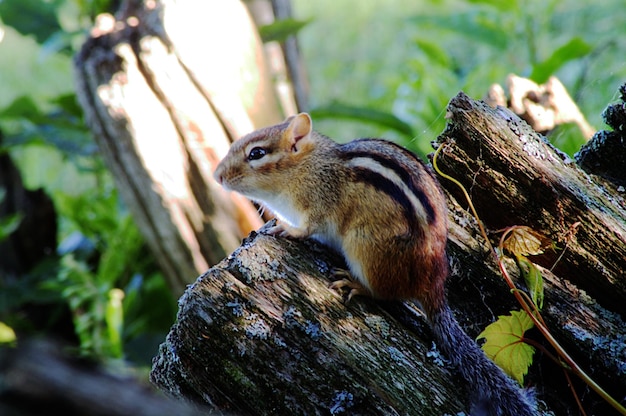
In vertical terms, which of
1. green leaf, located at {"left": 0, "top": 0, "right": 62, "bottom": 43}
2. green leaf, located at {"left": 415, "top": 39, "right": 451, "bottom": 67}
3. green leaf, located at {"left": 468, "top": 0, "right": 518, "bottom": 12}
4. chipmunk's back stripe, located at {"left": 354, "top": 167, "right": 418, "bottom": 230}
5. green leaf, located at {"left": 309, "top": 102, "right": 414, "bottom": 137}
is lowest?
green leaf, located at {"left": 0, "top": 0, "right": 62, "bottom": 43}

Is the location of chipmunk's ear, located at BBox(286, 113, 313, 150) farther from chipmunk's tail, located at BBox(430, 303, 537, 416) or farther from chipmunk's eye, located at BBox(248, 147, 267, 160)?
chipmunk's tail, located at BBox(430, 303, 537, 416)

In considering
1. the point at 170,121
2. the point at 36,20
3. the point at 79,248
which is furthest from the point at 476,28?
the point at 79,248

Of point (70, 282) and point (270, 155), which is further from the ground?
point (270, 155)

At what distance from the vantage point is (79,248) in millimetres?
4090

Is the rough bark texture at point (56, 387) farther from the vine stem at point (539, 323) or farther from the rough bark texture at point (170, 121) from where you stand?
the rough bark texture at point (170, 121)

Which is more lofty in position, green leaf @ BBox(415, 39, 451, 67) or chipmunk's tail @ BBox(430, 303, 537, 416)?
green leaf @ BBox(415, 39, 451, 67)

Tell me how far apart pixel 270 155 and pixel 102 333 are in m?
2.11

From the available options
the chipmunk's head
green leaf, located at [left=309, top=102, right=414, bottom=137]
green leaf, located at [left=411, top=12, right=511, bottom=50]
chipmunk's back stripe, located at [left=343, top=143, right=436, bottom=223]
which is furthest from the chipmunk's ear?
green leaf, located at [left=411, top=12, right=511, bottom=50]

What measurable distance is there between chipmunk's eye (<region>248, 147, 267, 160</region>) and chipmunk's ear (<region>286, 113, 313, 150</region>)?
9 cm

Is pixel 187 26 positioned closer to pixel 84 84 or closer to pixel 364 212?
pixel 84 84

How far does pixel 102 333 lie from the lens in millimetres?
3625

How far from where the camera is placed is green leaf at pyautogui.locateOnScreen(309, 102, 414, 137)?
148 inches

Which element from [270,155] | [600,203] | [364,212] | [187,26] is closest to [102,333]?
[187,26]

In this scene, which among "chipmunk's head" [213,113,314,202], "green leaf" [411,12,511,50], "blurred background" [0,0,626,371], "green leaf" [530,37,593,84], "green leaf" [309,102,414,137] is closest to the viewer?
"chipmunk's head" [213,113,314,202]
